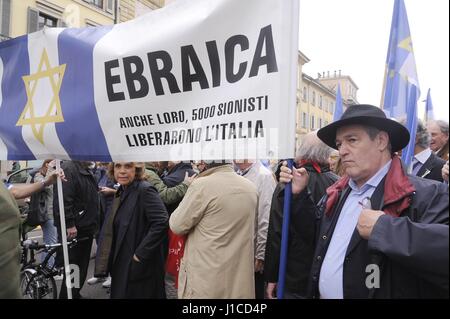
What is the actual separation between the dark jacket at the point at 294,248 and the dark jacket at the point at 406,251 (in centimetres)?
55

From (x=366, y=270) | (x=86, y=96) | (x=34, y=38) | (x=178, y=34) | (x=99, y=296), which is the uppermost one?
(x=34, y=38)

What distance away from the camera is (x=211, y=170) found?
284 centimetres

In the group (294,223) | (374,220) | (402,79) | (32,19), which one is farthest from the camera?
(32,19)

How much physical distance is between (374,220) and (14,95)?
298 centimetres

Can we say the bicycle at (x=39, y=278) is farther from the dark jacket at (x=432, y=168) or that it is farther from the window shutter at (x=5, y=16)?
the window shutter at (x=5, y=16)

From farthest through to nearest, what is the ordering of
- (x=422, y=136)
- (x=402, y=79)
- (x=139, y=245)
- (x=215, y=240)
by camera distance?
(x=422, y=136)
(x=139, y=245)
(x=402, y=79)
(x=215, y=240)

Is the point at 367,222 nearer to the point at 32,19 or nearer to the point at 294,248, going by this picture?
the point at 294,248

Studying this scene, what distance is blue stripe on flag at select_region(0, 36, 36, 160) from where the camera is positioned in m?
3.16

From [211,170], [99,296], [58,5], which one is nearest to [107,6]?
[58,5]

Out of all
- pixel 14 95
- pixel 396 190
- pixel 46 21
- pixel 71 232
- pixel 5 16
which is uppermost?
pixel 46 21

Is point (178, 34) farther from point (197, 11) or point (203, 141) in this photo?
point (203, 141)

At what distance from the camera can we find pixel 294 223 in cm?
227

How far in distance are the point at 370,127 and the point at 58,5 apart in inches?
Answer: 857

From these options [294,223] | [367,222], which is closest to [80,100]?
[294,223]
